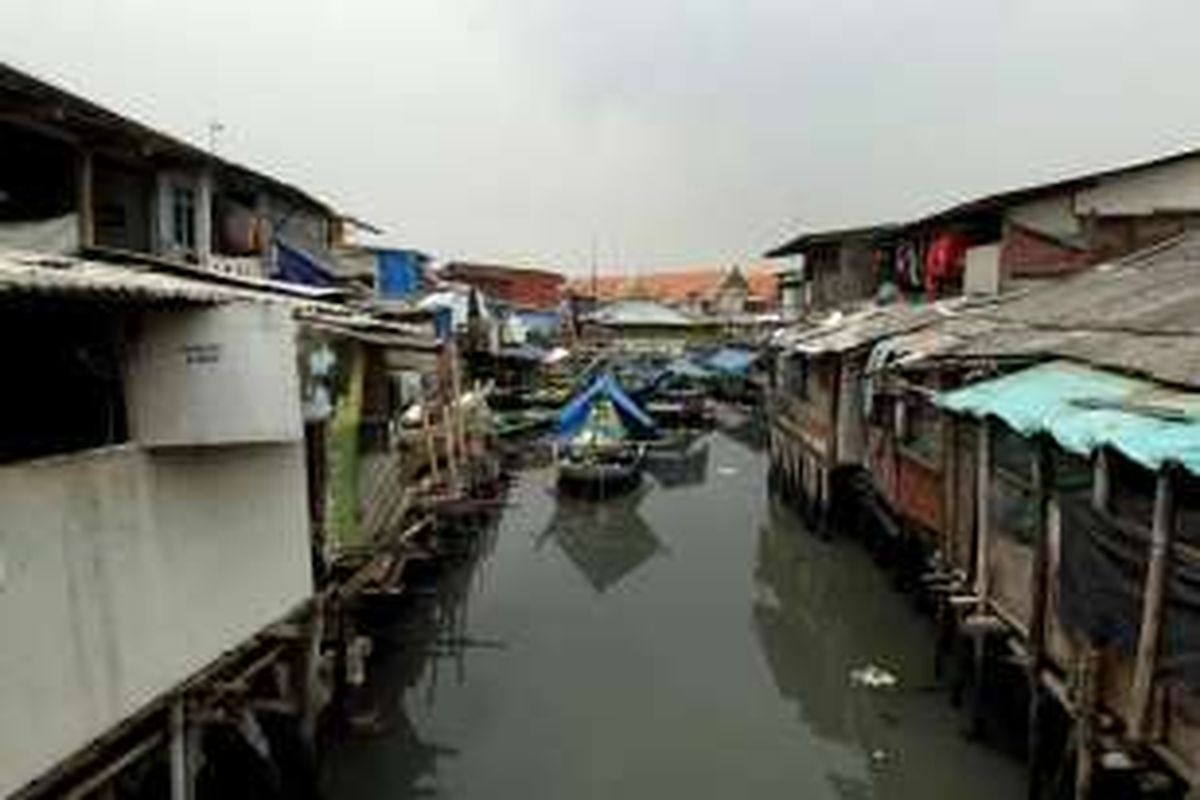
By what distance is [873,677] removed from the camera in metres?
15.2

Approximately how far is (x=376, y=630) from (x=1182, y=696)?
440 inches

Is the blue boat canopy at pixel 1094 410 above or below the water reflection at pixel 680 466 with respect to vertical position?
above

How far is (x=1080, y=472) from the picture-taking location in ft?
31.5

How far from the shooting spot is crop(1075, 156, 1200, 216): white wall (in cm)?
1906

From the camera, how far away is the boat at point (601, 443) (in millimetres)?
28328

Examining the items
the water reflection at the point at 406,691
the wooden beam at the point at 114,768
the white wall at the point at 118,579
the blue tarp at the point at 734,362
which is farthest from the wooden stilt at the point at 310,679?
the blue tarp at the point at 734,362

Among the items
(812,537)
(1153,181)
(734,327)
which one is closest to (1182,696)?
(1153,181)

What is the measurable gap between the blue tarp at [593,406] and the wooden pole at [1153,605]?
22.3m

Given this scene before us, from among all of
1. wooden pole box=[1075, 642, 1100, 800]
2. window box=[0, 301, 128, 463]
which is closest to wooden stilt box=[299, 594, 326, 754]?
window box=[0, 301, 128, 463]

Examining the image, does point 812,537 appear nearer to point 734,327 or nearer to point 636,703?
point 636,703

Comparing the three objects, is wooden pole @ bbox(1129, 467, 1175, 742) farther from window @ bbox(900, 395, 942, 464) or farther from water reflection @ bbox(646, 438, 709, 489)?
water reflection @ bbox(646, 438, 709, 489)

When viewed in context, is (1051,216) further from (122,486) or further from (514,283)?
(514,283)

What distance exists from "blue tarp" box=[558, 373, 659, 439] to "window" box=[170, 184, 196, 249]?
14755 millimetres

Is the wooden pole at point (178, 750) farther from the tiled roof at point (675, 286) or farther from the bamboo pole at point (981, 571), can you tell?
the tiled roof at point (675, 286)
